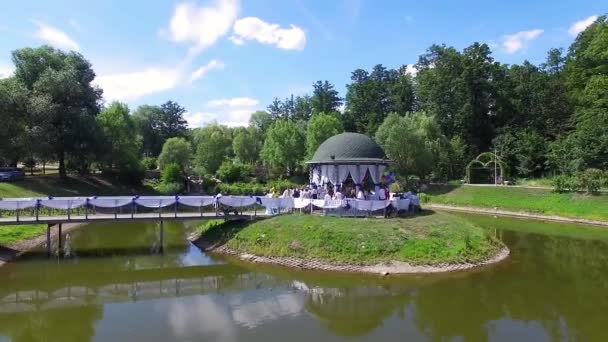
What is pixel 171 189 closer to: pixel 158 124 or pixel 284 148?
pixel 284 148

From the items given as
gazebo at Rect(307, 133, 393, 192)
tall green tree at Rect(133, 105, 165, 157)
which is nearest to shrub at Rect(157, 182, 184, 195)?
gazebo at Rect(307, 133, 393, 192)

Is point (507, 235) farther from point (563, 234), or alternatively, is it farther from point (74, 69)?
point (74, 69)

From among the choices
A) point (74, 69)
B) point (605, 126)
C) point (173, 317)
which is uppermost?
point (74, 69)

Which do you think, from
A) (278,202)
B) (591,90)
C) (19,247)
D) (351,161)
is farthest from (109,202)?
(591,90)

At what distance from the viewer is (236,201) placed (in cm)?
3125

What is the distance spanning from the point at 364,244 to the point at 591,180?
101 feet

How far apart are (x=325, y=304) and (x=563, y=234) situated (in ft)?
83.4

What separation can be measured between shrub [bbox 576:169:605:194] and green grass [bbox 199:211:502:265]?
72.6ft

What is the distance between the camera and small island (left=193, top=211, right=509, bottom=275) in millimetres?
24422

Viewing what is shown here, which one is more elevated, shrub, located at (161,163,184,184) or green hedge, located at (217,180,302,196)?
shrub, located at (161,163,184,184)

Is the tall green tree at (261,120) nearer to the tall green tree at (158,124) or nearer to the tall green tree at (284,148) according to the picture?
the tall green tree at (158,124)

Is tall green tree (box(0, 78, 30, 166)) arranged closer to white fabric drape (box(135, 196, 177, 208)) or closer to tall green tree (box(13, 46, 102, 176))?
tall green tree (box(13, 46, 102, 176))

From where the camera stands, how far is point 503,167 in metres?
63.7

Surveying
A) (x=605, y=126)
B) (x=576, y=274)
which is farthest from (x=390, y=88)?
(x=576, y=274)
